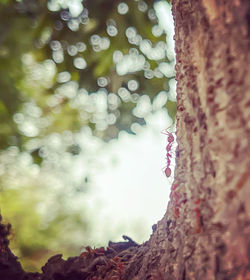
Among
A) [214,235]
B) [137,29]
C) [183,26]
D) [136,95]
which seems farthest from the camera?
[136,95]

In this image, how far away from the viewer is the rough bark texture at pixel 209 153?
88 cm

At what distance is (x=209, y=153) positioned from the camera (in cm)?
100

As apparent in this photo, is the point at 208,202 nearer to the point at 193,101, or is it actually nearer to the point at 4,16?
the point at 193,101

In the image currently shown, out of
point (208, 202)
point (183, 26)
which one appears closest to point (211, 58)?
point (183, 26)

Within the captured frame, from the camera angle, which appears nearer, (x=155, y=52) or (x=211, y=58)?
(x=211, y=58)

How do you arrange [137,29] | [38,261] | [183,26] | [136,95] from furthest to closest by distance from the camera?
[38,261], [136,95], [137,29], [183,26]

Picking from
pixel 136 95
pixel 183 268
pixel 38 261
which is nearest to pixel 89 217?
pixel 38 261

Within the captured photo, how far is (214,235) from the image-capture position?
946mm

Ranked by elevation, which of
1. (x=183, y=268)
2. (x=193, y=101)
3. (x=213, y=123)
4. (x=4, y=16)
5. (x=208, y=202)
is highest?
(x=4, y=16)

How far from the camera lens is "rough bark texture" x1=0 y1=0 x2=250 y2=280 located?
0.88 meters

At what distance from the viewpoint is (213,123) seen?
99cm

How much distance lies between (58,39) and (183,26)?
2696mm

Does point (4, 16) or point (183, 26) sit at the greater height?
point (4, 16)

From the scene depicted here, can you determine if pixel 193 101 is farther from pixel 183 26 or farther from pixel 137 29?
pixel 137 29
